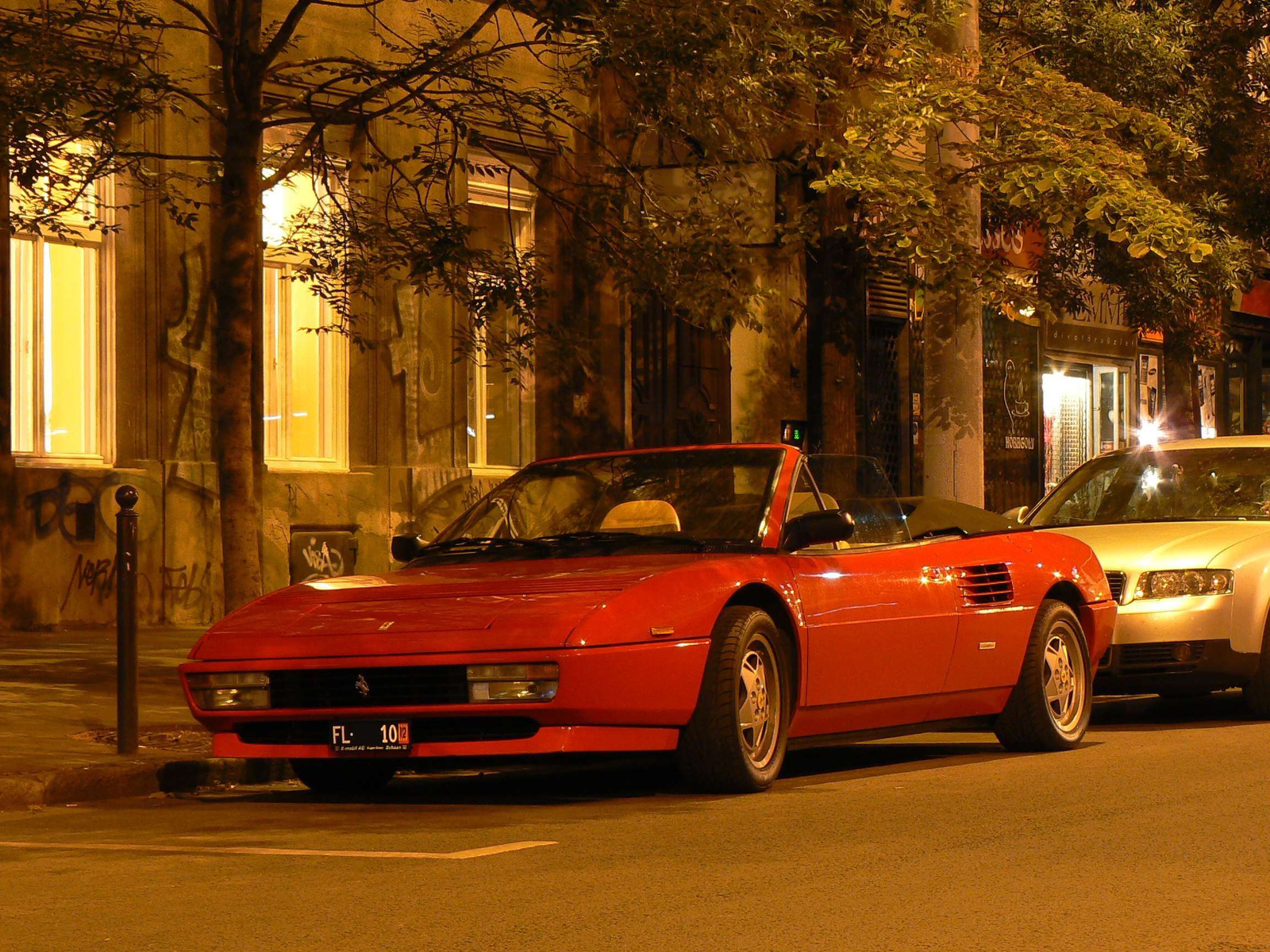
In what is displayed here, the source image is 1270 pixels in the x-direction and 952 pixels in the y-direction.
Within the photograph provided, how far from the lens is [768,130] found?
1469 centimetres

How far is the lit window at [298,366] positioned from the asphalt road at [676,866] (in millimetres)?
9249

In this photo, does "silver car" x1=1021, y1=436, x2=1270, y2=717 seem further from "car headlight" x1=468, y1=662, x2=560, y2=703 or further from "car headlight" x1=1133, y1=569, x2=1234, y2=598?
"car headlight" x1=468, y1=662, x2=560, y2=703

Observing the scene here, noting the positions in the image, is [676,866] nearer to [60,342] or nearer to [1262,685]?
[1262,685]

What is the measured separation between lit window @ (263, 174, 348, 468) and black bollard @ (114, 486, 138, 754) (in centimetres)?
806

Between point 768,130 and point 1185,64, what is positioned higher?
point 1185,64

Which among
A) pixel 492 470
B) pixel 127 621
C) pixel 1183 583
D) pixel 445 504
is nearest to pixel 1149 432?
pixel 492 470

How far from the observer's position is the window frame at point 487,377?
65.8 feet

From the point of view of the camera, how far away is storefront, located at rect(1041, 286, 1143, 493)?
2928cm

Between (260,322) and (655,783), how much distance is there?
9365mm

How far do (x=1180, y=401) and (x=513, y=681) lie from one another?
2708 cm

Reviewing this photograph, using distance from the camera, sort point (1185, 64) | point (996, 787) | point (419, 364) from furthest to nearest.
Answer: point (1185, 64) < point (419, 364) < point (996, 787)

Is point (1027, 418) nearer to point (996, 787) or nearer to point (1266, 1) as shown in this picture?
point (1266, 1)

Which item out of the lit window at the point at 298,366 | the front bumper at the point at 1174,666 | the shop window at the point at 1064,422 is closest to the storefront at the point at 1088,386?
the shop window at the point at 1064,422

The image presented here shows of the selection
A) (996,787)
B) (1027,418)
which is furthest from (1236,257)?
(996,787)
